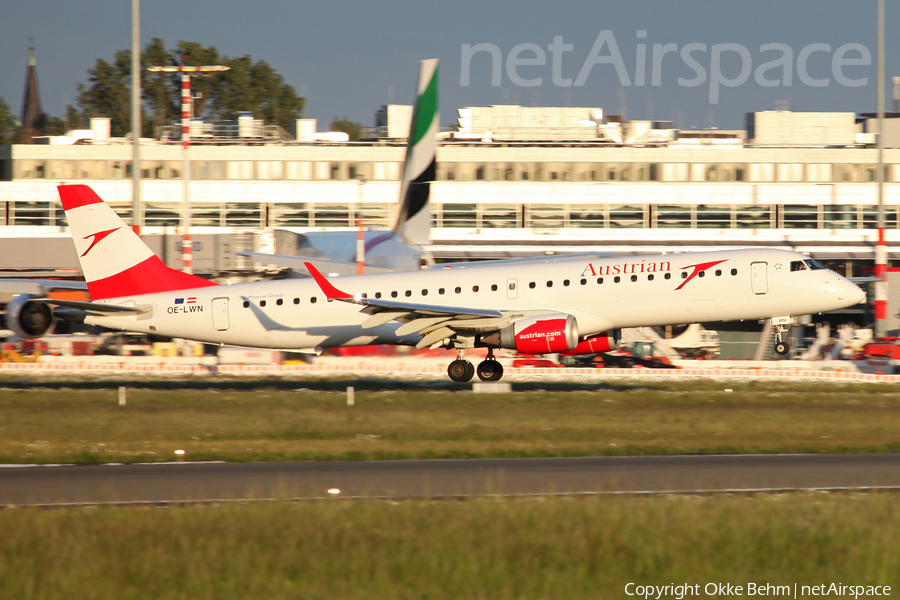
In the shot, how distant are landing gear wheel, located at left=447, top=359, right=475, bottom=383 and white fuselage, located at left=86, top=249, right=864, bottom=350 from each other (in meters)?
1.63

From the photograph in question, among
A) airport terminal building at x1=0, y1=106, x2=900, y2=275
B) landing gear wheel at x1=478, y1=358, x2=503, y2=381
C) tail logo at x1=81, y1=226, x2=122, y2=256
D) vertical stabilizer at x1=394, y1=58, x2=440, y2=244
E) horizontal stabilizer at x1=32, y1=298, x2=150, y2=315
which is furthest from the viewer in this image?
airport terminal building at x1=0, y1=106, x2=900, y2=275

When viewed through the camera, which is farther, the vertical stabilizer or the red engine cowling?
the vertical stabilizer

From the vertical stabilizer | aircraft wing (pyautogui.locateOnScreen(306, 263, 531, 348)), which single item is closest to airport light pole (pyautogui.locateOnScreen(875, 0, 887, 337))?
the vertical stabilizer

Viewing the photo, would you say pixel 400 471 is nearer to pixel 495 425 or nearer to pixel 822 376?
pixel 495 425

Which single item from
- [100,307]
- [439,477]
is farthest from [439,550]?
[100,307]

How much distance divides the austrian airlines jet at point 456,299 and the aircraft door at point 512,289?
47mm

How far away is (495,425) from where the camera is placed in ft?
78.7

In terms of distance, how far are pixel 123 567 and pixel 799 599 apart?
7.03 metres

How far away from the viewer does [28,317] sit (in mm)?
30406

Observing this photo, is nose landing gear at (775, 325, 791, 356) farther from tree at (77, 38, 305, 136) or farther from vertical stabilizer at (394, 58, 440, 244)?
tree at (77, 38, 305, 136)

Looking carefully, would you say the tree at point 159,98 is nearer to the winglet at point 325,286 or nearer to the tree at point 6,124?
the tree at point 6,124

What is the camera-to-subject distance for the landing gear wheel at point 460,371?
3128 cm

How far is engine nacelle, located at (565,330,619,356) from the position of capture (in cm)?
3003

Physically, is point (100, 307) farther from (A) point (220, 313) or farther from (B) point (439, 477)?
(B) point (439, 477)
